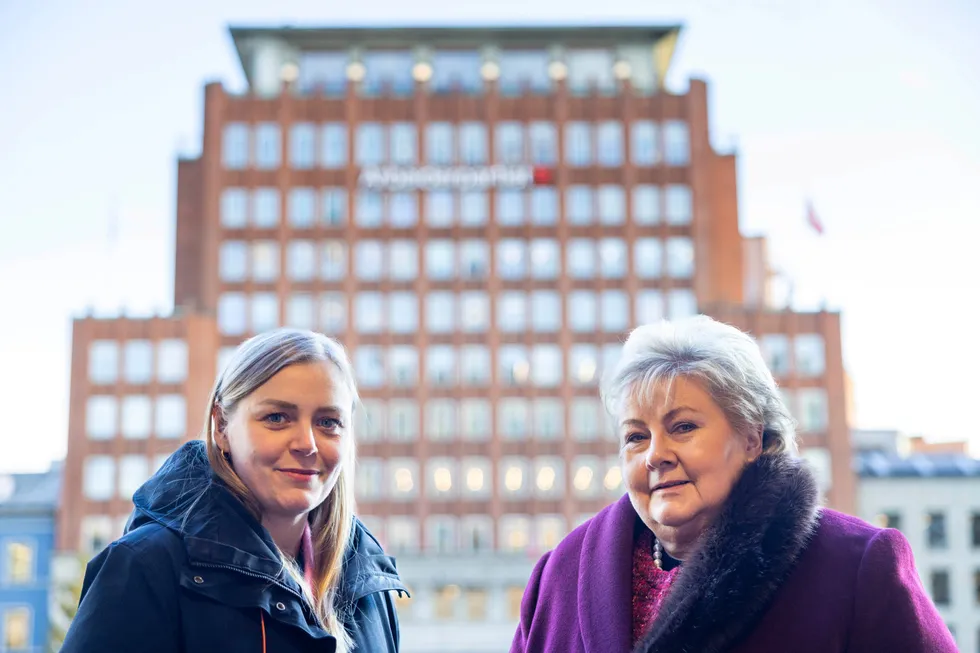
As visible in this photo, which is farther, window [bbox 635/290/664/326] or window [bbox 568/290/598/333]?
window [bbox 568/290/598/333]

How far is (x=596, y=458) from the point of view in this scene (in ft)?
212

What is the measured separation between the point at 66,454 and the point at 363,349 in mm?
16477

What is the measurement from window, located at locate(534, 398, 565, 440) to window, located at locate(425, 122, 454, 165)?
14.6 m

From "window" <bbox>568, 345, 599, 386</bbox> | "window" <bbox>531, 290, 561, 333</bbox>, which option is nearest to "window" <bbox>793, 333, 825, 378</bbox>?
"window" <bbox>568, 345, 599, 386</bbox>

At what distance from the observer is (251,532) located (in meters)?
4.41

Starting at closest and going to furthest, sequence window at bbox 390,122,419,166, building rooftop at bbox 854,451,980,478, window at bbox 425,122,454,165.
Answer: building rooftop at bbox 854,451,980,478, window at bbox 390,122,419,166, window at bbox 425,122,454,165

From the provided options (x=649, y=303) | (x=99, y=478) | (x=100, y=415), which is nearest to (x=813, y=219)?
(x=649, y=303)

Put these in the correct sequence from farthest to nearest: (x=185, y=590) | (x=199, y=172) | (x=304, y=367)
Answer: (x=199, y=172) → (x=304, y=367) → (x=185, y=590)

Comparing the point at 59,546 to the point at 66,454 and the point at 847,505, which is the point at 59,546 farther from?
the point at 847,505

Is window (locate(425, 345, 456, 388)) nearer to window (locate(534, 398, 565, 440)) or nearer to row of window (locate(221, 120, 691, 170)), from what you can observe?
window (locate(534, 398, 565, 440))

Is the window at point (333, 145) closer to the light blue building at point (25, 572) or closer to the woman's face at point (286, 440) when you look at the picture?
the light blue building at point (25, 572)

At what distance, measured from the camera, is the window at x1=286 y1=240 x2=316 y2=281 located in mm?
66688

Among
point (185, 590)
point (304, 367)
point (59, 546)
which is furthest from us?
point (59, 546)

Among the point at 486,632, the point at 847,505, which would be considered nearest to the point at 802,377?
the point at 847,505
